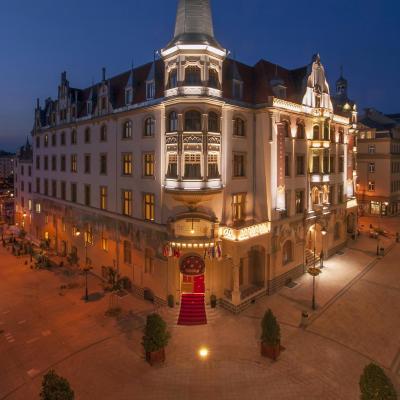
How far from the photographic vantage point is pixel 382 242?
4441 cm

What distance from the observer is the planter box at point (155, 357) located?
1792cm

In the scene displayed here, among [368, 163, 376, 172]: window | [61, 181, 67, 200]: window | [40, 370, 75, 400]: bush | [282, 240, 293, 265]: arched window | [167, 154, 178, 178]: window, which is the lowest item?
[40, 370, 75, 400]: bush

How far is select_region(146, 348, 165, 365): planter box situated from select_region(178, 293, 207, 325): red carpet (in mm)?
4895

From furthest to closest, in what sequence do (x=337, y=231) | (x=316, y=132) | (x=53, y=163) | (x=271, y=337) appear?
1. (x=53, y=163)
2. (x=337, y=231)
3. (x=316, y=132)
4. (x=271, y=337)

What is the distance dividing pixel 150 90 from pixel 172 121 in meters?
4.61

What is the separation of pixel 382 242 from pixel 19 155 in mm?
58907

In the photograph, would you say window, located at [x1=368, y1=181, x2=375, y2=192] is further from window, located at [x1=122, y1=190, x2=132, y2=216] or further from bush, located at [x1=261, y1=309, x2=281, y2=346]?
bush, located at [x1=261, y1=309, x2=281, y2=346]

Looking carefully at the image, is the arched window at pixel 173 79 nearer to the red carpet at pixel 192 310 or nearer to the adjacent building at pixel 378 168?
the red carpet at pixel 192 310

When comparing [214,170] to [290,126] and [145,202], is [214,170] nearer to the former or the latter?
[145,202]

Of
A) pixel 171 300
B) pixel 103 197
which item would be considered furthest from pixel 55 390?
pixel 103 197

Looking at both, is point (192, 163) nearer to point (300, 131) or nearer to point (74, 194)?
point (300, 131)

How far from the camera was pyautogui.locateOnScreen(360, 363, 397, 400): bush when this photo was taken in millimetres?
12172

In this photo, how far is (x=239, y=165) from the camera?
27125mm

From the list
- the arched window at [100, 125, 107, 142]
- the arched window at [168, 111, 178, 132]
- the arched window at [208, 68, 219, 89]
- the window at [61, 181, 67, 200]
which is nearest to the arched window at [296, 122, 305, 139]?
the arched window at [208, 68, 219, 89]
